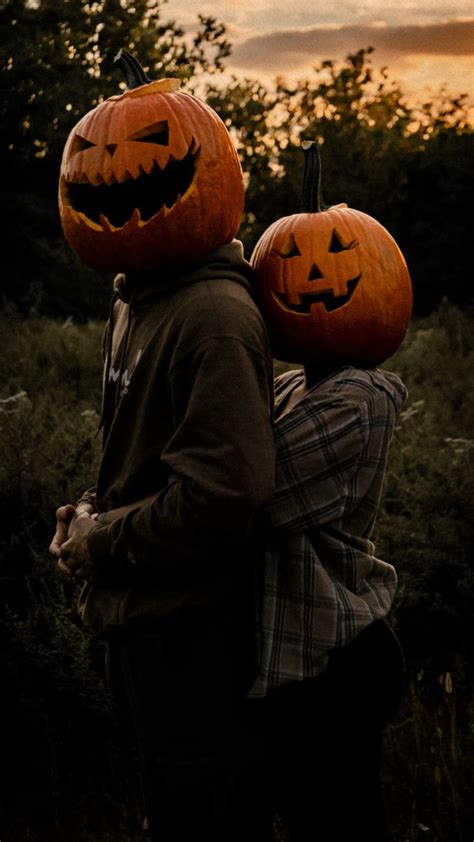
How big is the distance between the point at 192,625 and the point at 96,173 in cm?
113

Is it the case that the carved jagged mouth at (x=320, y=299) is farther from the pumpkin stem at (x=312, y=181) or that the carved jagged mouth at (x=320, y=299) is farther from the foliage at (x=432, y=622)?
the foliage at (x=432, y=622)

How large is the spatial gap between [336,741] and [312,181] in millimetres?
1592

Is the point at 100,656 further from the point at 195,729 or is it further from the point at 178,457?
the point at 178,457

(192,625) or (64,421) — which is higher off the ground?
(192,625)

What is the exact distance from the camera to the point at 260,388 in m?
2.08

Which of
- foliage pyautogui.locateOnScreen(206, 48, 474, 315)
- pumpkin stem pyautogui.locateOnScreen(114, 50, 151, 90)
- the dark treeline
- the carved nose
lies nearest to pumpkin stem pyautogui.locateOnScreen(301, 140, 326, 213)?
the carved nose

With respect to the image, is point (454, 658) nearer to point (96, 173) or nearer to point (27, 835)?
point (27, 835)

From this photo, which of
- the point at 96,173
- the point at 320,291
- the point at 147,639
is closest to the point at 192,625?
the point at 147,639

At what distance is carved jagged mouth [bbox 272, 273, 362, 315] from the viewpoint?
249cm

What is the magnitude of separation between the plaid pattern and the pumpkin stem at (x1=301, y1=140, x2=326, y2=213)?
2.28ft

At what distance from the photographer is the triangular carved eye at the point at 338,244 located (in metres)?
2.58

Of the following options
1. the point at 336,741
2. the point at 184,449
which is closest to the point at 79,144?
the point at 184,449

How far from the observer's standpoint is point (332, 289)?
254cm

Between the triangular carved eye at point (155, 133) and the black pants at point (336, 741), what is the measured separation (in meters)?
1.36
